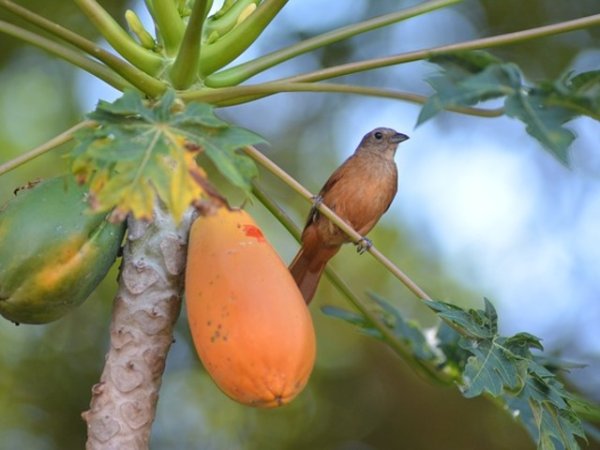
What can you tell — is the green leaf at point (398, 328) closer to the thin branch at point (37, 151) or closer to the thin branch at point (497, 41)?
the thin branch at point (497, 41)

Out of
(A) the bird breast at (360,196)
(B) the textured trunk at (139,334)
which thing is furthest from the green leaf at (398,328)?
(B) the textured trunk at (139,334)

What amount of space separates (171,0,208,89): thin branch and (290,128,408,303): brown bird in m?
0.67

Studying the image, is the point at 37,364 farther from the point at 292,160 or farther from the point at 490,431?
the point at 490,431

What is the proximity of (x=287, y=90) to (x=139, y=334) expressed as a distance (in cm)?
57

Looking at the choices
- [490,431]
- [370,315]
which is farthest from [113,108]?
[490,431]

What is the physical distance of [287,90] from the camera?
2.33 metres

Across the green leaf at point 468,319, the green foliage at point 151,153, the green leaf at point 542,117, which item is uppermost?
the green leaf at point 542,117

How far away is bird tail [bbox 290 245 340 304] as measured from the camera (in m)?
3.21

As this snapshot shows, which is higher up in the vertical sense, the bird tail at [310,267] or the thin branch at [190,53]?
the thin branch at [190,53]

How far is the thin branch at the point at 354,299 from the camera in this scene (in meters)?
2.55

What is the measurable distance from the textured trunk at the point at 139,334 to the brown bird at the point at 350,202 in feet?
2.14

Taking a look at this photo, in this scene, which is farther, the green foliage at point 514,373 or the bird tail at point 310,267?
the bird tail at point 310,267

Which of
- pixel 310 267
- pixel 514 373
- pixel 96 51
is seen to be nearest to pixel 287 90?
pixel 96 51

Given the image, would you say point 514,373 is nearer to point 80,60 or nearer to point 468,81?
point 468,81
